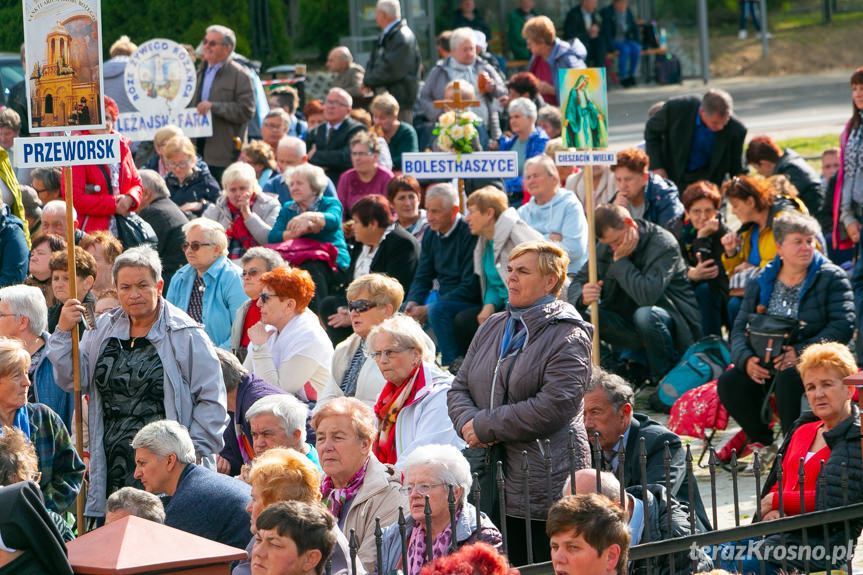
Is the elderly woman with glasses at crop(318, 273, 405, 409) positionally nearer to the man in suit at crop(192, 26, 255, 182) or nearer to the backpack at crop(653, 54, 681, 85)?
the man in suit at crop(192, 26, 255, 182)

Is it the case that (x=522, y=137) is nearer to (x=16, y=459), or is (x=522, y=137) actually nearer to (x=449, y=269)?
(x=449, y=269)

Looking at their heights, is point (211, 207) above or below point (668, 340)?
above

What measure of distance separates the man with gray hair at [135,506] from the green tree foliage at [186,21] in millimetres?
16340

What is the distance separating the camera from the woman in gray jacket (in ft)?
19.6

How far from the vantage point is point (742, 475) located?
26.8 feet

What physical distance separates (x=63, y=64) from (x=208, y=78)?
6634mm

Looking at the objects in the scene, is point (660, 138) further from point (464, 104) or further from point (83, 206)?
point (83, 206)

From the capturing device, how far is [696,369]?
9344 mm

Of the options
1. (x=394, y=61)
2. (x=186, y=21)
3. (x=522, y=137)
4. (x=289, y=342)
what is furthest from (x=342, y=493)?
(x=186, y=21)

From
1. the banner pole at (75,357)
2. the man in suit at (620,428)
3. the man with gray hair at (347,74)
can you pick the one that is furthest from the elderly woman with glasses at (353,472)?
the man with gray hair at (347,74)

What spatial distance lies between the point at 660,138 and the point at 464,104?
236 cm

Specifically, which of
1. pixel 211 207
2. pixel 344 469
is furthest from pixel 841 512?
pixel 211 207

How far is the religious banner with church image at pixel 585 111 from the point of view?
355 inches

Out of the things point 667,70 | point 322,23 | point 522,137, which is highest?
point 322,23
